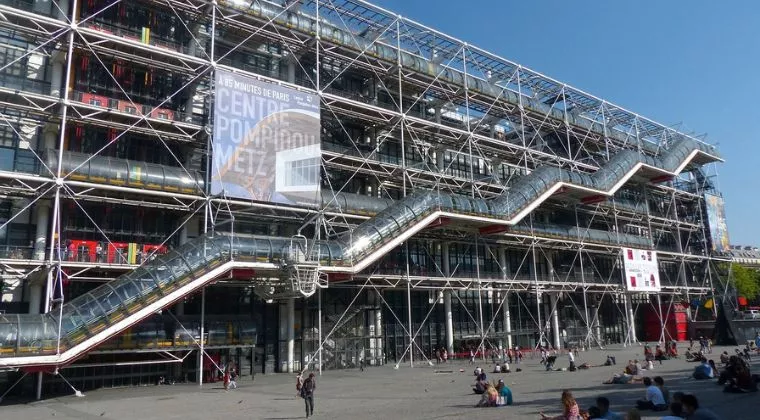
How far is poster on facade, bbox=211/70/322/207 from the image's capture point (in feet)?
80.4

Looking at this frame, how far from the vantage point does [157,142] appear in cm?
2569

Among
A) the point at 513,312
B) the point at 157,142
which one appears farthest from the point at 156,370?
the point at 513,312

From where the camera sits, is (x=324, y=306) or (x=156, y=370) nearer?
(x=156, y=370)

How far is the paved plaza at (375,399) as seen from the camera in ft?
45.6

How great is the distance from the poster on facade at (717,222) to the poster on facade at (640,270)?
38.0 feet

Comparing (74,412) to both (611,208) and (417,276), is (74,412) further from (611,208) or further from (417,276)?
(611,208)

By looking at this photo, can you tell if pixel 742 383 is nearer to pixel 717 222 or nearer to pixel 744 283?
pixel 717 222

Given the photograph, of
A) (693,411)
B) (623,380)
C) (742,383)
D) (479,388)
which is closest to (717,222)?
(623,380)

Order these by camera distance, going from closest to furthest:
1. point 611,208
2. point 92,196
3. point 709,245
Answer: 1. point 92,196
2. point 611,208
3. point 709,245

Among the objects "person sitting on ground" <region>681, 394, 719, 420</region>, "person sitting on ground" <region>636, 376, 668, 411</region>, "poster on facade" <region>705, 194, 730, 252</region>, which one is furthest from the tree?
"person sitting on ground" <region>681, 394, 719, 420</region>

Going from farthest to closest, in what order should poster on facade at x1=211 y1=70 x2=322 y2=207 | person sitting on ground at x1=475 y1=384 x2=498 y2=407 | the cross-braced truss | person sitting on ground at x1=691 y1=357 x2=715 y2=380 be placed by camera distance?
1. poster on facade at x1=211 y1=70 x2=322 y2=207
2. the cross-braced truss
3. person sitting on ground at x1=691 y1=357 x2=715 y2=380
4. person sitting on ground at x1=475 y1=384 x2=498 y2=407

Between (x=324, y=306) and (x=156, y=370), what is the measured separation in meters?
8.26

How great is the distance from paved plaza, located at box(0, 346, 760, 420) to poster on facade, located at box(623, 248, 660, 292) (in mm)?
15148

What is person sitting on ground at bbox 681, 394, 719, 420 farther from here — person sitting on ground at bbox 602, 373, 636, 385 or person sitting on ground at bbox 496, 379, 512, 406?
person sitting on ground at bbox 602, 373, 636, 385
